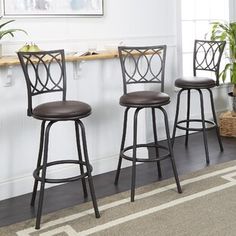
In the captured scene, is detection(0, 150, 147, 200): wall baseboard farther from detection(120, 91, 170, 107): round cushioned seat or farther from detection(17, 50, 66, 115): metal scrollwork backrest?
detection(120, 91, 170, 107): round cushioned seat

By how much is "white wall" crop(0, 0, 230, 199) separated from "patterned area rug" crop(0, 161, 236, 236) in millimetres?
523

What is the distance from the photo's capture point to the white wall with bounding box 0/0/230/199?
9.80 feet

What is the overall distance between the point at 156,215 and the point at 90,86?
1205mm

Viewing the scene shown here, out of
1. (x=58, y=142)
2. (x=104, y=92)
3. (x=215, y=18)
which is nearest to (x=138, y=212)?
(x=58, y=142)

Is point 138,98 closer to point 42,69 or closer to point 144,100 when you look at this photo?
point 144,100

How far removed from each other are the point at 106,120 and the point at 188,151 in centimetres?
101

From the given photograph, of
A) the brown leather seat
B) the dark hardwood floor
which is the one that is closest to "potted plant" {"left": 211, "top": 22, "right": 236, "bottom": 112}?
the dark hardwood floor

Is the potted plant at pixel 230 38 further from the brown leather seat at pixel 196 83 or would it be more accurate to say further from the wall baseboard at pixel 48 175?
the wall baseboard at pixel 48 175

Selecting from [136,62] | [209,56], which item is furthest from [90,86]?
[209,56]

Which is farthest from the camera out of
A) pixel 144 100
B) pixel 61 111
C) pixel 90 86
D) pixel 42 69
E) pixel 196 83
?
pixel 196 83

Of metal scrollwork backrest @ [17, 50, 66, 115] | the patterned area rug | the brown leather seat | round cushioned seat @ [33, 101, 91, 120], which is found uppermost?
metal scrollwork backrest @ [17, 50, 66, 115]

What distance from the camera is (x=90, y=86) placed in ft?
10.9

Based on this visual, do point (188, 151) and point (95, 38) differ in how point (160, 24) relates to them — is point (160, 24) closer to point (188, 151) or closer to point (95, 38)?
point (95, 38)

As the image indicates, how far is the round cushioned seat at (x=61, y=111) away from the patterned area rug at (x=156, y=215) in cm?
66
